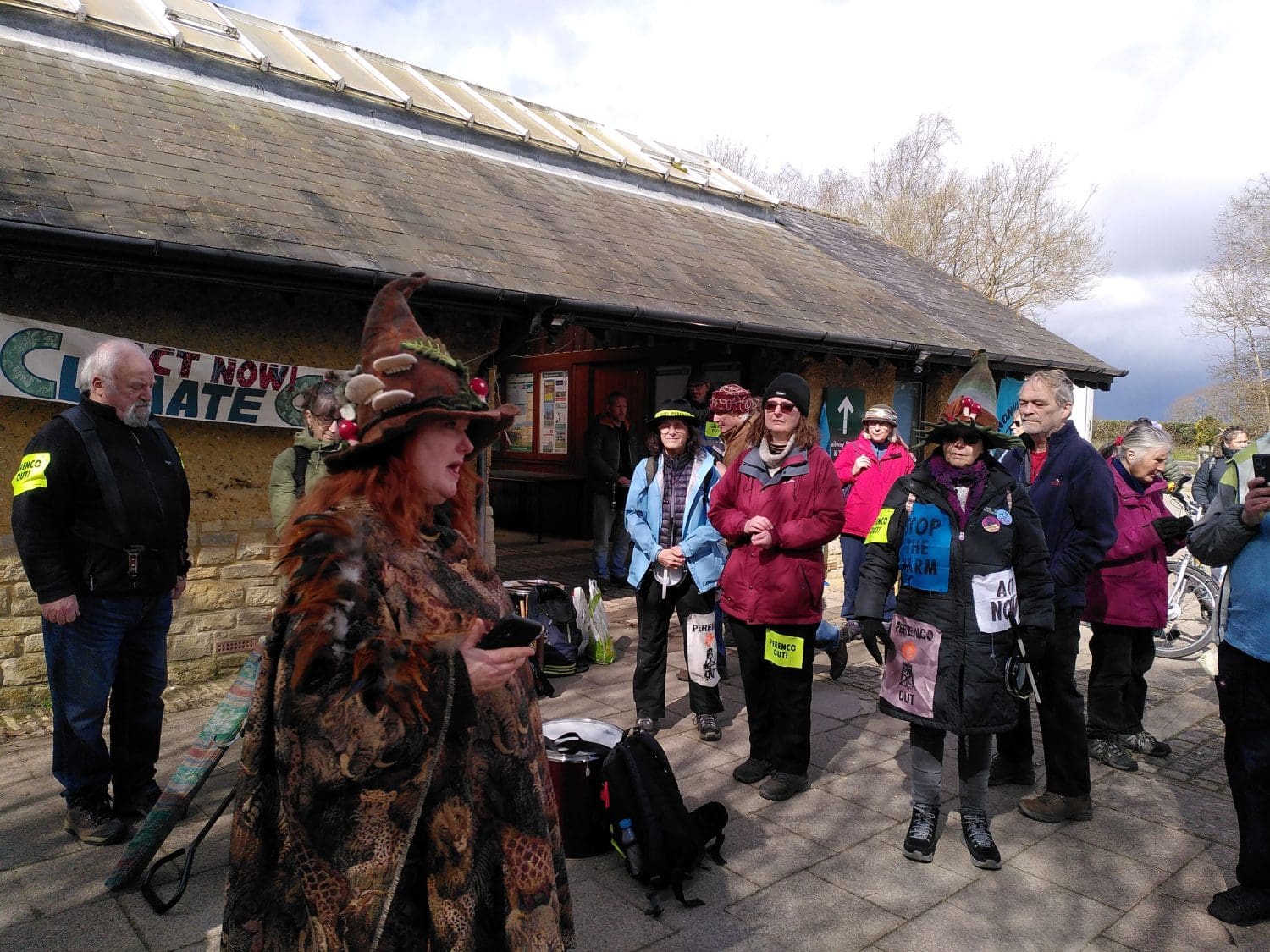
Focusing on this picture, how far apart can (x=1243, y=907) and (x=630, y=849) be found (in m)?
2.32

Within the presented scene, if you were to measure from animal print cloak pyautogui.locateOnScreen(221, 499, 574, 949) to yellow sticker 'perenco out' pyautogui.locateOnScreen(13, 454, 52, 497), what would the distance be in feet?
7.94

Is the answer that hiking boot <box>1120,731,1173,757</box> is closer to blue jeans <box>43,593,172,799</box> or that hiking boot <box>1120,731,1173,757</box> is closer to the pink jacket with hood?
the pink jacket with hood

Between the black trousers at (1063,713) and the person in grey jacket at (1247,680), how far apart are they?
689 millimetres

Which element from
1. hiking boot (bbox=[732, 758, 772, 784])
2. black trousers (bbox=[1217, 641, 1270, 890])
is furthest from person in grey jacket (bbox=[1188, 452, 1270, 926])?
hiking boot (bbox=[732, 758, 772, 784])

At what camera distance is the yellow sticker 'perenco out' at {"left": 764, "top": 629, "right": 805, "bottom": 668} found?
13.8ft

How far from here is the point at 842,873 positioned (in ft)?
11.4

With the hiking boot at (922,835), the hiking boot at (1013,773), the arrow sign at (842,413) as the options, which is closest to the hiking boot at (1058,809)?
the hiking boot at (1013,773)

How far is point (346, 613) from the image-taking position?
5.13 feet

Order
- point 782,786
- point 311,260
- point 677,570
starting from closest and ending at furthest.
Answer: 1. point 782,786
2. point 677,570
3. point 311,260

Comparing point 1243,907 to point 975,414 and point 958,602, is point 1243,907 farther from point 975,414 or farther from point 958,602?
point 975,414

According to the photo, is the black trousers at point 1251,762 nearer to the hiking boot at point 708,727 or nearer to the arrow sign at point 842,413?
the hiking boot at point 708,727

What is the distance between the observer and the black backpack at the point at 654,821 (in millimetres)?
3246

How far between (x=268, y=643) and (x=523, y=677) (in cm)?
56

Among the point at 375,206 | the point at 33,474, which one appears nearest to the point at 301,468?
the point at 33,474
